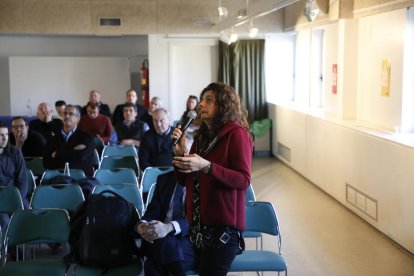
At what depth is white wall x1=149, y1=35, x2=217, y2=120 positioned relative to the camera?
479 inches

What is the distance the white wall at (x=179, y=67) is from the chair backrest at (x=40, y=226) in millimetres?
7585

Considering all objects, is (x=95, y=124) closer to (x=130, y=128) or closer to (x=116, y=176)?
(x=130, y=128)

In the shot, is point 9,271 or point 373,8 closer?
point 9,271

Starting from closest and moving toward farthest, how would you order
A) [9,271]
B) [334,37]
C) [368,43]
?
[9,271] < [368,43] < [334,37]

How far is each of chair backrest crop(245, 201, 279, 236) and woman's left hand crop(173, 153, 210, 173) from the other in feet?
5.91

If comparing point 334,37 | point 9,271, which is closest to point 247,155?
point 9,271

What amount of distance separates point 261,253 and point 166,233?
733 mm

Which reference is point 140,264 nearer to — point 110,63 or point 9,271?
point 9,271

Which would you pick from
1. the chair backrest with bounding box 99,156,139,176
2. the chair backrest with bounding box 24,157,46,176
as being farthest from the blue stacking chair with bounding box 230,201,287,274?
the chair backrest with bounding box 24,157,46,176

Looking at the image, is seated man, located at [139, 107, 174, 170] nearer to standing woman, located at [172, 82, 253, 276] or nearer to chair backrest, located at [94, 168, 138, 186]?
chair backrest, located at [94, 168, 138, 186]

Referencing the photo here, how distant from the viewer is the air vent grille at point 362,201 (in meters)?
7.16

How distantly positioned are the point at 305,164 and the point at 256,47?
10.0 feet

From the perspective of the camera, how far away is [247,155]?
11.0 feet

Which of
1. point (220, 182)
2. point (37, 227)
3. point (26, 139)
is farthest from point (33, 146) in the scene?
point (220, 182)
